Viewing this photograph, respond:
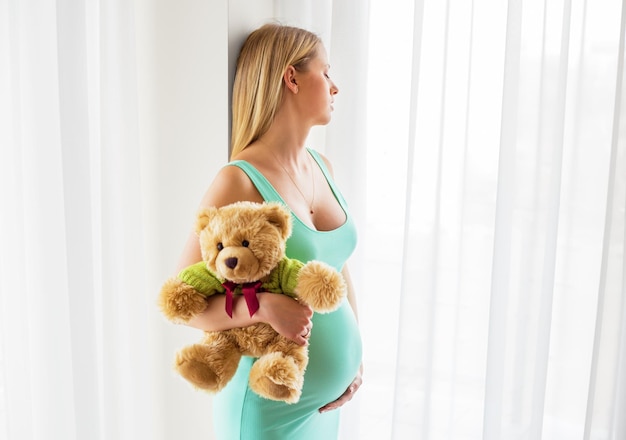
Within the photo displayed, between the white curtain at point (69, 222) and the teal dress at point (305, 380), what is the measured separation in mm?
335

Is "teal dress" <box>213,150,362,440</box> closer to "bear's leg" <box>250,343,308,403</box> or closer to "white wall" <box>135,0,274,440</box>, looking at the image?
"bear's leg" <box>250,343,308,403</box>

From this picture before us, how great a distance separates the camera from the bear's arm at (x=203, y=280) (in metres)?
1.13

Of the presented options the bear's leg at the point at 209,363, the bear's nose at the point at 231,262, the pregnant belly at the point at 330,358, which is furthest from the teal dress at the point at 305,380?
the bear's nose at the point at 231,262

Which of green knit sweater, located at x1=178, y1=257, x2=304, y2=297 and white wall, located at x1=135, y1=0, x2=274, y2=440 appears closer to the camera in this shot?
green knit sweater, located at x1=178, y1=257, x2=304, y2=297

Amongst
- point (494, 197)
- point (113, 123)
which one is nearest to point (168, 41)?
point (113, 123)

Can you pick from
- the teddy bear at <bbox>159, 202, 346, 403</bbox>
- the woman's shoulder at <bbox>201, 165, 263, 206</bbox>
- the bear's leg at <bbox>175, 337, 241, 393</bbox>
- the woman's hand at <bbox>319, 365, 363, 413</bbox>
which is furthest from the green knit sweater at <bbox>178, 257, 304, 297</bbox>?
the woman's hand at <bbox>319, 365, 363, 413</bbox>

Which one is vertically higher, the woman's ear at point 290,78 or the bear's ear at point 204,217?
the woman's ear at point 290,78

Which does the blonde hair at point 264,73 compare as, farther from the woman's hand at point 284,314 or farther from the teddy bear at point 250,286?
the woman's hand at point 284,314

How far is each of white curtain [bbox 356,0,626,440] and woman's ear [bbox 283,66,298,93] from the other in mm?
331

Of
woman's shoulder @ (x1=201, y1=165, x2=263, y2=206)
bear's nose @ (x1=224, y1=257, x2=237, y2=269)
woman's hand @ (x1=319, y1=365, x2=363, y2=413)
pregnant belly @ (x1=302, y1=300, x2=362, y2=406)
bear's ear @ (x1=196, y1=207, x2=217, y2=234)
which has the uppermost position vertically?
woman's shoulder @ (x1=201, y1=165, x2=263, y2=206)

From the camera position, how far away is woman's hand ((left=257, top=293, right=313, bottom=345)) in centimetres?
111

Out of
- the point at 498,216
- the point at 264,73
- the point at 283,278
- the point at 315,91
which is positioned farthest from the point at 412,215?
the point at 283,278

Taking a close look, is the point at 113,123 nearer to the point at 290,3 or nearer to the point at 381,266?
the point at 290,3

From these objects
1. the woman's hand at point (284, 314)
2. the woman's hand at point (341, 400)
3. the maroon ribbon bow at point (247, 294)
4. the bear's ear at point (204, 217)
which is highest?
the bear's ear at point (204, 217)
